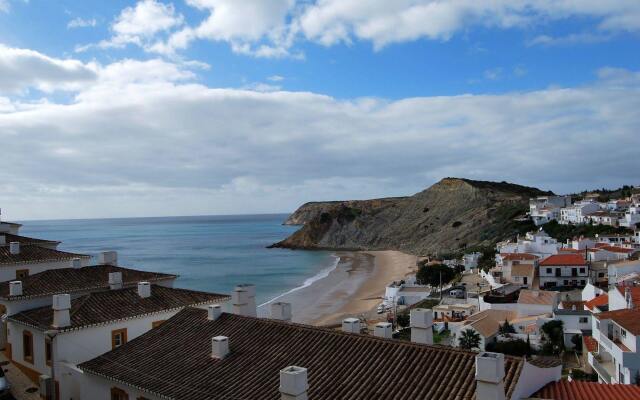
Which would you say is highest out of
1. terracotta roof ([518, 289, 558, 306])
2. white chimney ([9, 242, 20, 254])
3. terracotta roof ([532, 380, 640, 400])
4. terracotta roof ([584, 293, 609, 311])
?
white chimney ([9, 242, 20, 254])

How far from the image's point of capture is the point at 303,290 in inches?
2275

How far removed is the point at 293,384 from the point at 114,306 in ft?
35.3

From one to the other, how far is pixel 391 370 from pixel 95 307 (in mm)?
11183

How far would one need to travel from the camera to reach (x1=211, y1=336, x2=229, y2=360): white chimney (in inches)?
480

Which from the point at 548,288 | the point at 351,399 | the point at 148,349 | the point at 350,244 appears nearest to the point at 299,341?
the point at 351,399

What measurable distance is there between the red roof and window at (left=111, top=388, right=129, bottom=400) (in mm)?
43255

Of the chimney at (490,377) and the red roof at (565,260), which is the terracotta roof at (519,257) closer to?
the red roof at (565,260)

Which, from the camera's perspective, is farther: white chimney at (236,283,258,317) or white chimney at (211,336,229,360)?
white chimney at (236,283,258,317)

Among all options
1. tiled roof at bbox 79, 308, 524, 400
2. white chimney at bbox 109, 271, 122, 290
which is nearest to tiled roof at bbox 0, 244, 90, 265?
white chimney at bbox 109, 271, 122, 290

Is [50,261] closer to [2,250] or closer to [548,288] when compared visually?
[2,250]

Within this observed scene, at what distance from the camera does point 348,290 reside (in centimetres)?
5838

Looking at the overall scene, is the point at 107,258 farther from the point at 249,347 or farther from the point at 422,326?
the point at 422,326

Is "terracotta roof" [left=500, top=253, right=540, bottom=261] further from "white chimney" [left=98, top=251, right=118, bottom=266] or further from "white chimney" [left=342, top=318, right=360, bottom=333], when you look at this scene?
"white chimney" [left=342, top=318, right=360, bottom=333]

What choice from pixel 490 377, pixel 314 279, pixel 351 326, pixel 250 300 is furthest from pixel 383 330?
pixel 314 279
